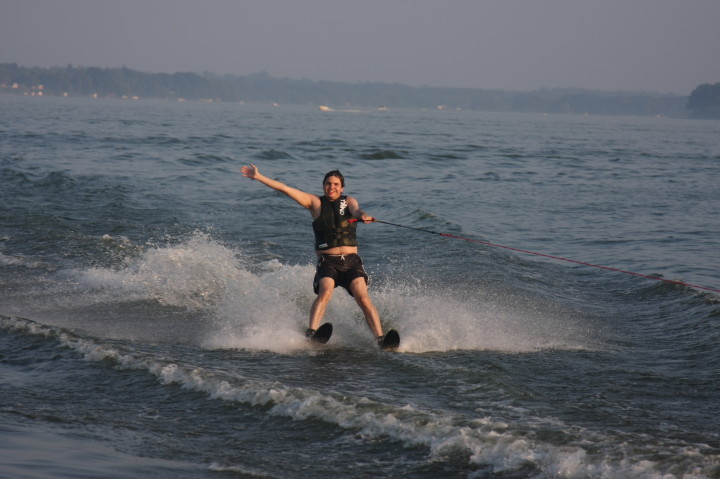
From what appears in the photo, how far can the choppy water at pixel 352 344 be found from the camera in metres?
5.01

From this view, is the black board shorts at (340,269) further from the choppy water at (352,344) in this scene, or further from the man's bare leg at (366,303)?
the choppy water at (352,344)

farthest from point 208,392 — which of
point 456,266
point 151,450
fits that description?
point 456,266

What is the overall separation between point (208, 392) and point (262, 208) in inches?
441

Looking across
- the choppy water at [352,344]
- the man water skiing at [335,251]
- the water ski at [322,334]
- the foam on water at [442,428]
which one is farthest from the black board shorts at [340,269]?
the foam on water at [442,428]

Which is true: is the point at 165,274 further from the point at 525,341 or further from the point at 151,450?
the point at 151,450

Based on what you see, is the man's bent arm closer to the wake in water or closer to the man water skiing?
the man water skiing

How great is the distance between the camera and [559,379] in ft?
21.6

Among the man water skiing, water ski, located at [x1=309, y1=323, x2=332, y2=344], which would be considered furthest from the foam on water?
the man water skiing

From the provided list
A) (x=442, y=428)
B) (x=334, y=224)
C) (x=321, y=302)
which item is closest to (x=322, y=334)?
(x=321, y=302)

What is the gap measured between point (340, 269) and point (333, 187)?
805 millimetres

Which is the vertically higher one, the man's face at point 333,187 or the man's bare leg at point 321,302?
the man's face at point 333,187

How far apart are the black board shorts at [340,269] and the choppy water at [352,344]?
2.11ft

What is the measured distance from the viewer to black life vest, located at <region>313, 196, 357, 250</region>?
7.65 meters

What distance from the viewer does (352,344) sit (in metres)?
7.77
